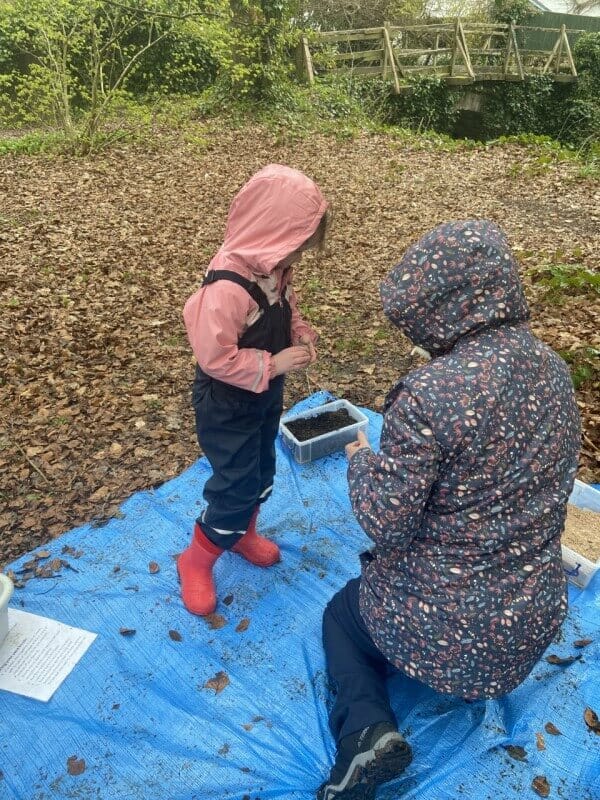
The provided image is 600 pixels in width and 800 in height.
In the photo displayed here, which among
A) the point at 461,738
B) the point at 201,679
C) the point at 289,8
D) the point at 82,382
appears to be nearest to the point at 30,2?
the point at 289,8

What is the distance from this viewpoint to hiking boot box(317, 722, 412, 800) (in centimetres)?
166

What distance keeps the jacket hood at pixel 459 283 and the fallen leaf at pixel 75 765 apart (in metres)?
1.83

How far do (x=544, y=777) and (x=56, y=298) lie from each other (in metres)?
5.08

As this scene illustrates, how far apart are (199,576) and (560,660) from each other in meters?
1.49

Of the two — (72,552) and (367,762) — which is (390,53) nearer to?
(72,552)

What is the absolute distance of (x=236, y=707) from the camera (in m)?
2.06

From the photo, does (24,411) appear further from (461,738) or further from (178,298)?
(461,738)

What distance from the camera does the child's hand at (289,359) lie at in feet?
6.73

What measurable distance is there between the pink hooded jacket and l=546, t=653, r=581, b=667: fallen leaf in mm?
1528

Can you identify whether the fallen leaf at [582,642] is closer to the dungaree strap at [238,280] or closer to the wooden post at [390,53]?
the dungaree strap at [238,280]

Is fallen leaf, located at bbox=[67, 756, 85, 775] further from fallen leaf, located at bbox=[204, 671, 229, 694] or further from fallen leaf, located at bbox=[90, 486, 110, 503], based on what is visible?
fallen leaf, located at bbox=[90, 486, 110, 503]

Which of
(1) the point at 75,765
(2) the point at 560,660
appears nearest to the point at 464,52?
(2) the point at 560,660

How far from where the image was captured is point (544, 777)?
1818mm

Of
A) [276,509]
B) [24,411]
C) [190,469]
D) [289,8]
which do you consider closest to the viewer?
[276,509]
